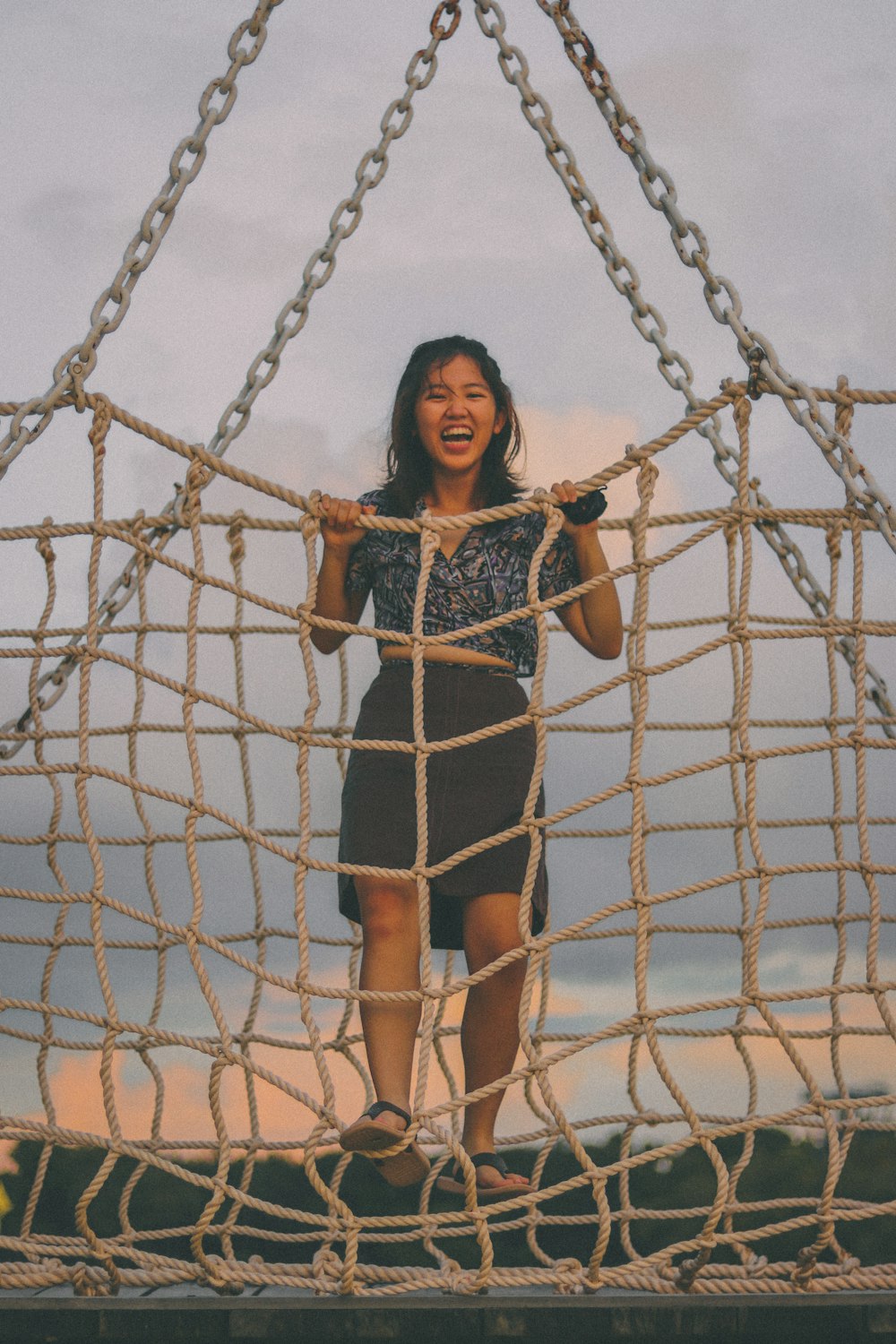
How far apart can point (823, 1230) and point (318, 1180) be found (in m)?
0.53

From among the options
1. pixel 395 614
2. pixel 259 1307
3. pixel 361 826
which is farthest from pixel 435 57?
pixel 259 1307

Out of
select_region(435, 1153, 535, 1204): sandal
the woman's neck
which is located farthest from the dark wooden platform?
the woman's neck

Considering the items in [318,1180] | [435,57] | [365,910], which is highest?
[435,57]

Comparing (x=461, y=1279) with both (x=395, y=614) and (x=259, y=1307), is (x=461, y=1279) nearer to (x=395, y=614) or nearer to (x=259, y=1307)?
(x=259, y=1307)

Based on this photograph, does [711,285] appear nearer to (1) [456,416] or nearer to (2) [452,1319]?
(1) [456,416]

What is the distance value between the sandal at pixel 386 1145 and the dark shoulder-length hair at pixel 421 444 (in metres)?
0.82

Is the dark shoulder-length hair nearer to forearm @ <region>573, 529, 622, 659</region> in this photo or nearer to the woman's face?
the woman's face

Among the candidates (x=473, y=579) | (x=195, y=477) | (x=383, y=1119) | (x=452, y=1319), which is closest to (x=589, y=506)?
(x=473, y=579)

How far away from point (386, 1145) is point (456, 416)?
93 cm

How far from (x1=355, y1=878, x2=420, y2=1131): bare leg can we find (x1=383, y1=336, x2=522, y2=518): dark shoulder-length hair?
1.82 ft

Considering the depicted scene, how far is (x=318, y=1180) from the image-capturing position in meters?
1.48

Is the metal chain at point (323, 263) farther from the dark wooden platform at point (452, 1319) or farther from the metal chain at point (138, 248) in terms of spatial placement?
the dark wooden platform at point (452, 1319)

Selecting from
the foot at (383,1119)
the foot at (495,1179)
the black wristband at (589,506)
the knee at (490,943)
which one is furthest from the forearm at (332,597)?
the foot at (495,1179)

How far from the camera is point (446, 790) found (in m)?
1.79
